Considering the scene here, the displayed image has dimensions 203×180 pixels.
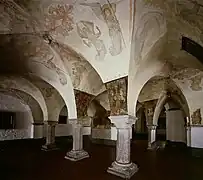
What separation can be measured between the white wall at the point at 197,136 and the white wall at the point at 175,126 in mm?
4061

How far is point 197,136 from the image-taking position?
8703 mm

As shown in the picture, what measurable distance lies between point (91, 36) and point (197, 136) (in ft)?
20.8

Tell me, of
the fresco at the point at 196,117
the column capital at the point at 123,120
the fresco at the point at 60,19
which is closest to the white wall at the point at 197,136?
the fresco at the point at 196,117

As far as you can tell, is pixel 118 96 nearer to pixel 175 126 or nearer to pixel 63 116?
pixel 175 126

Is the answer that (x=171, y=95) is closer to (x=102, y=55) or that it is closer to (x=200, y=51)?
(x=200, y=51)

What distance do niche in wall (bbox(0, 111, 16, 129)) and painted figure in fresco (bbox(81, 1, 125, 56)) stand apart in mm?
9506

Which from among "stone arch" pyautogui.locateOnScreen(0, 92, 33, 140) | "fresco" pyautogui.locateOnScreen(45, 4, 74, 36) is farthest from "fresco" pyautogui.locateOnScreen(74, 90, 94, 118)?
"stone arch" pyautogui.locateOnScreen(0, 92, 33, 140)

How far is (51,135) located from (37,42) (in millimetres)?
6095

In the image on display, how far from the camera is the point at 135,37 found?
15.7 ft

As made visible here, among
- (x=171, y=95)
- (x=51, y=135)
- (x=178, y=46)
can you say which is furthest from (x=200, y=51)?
(x=51, y=135)

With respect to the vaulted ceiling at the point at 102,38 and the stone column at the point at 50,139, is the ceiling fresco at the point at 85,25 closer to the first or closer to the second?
the vaulted ceiling at the point at 102,38

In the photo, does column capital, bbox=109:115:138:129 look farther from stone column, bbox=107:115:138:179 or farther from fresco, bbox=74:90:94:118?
fresco, bbox=74:90:94:118

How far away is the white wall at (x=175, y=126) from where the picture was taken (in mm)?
12906

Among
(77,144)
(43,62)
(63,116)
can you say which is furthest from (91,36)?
(63,116)
